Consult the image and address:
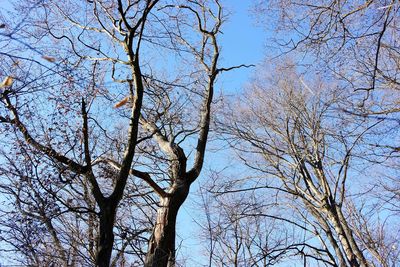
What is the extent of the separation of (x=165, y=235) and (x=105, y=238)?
1.37 m

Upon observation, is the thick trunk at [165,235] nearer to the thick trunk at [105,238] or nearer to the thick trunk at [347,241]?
the thick trunk at [105,238]

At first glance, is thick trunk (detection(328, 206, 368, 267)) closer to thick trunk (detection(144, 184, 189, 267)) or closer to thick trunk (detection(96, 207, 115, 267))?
thick trunk (detection(144, 184, 189, 267))

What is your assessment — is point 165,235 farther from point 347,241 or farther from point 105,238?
point 347,241

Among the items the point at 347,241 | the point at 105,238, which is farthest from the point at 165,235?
the point at 347,241

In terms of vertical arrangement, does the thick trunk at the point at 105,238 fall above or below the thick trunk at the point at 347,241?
below

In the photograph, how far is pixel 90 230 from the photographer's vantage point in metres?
7.95

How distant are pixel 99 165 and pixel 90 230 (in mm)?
3321

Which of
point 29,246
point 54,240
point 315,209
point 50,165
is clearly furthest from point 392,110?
point 54,240

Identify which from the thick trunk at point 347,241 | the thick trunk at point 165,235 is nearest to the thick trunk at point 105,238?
the thick trunk at point 165,235

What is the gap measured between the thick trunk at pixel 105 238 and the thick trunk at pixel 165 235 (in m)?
1.10

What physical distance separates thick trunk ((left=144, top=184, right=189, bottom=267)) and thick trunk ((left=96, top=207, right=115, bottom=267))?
110 cm

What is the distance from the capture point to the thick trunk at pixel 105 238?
3.32m

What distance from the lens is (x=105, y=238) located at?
341 cm

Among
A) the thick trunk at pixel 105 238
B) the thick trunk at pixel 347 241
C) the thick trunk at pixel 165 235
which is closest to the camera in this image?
the thick trunk at pixel 105 238
